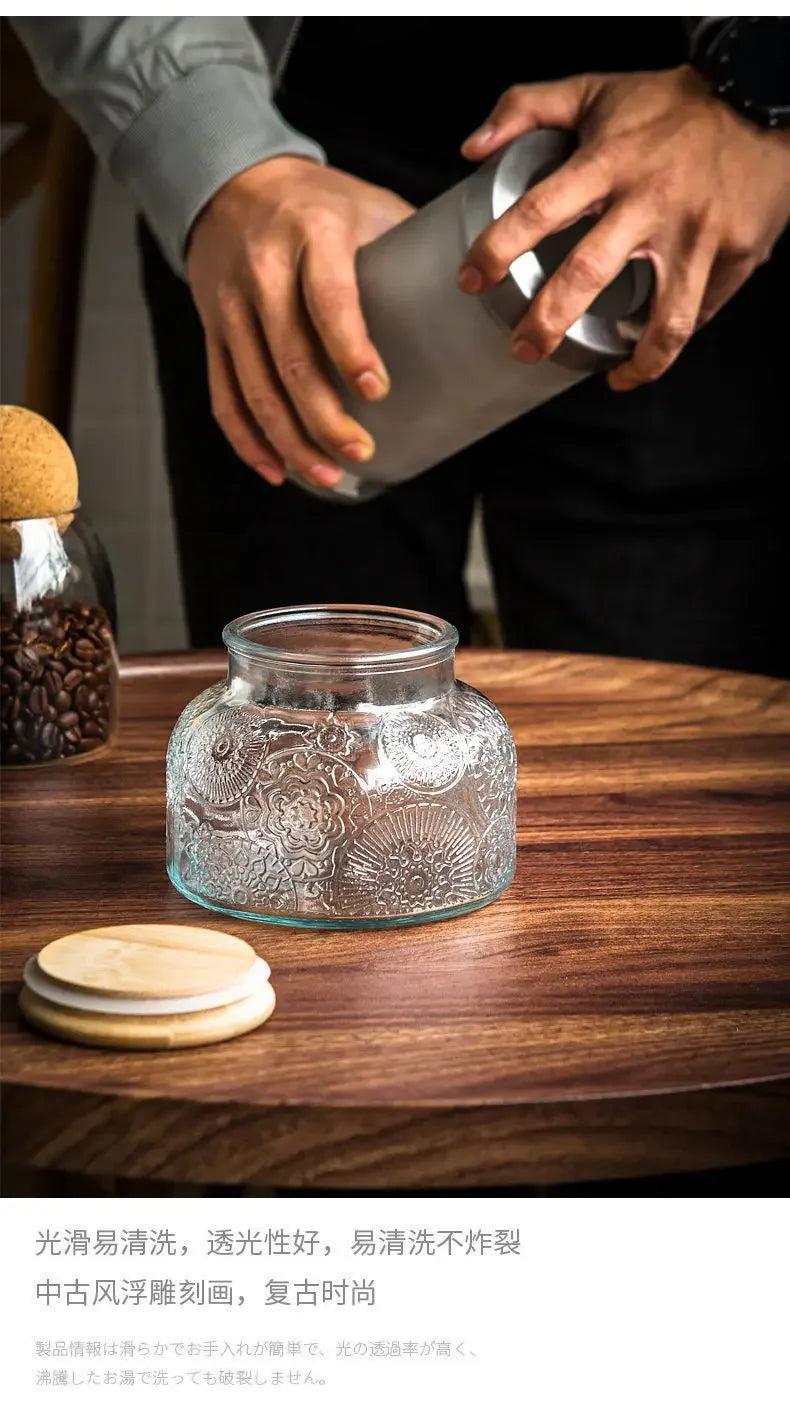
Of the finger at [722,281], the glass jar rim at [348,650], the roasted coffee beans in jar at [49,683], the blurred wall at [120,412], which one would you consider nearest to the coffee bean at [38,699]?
the roasted coffee beans in jar at [49,683]

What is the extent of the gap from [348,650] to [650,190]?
391mm

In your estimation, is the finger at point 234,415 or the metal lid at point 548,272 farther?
the finger at point 234,415

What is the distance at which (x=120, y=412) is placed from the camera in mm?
2252

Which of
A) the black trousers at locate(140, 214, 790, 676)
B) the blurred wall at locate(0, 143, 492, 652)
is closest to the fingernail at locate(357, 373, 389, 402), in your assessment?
the black trousers at locate(140, 214, 790, 676)

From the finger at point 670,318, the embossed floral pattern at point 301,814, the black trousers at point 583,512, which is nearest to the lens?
the embossed floral pattern at point 301,814

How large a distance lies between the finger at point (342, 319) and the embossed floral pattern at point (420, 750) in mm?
304

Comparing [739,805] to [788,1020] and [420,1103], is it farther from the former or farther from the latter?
[420,1103]

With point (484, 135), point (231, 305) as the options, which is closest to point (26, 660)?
point (231, 305)

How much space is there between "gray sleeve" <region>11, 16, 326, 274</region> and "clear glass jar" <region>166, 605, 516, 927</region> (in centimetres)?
51

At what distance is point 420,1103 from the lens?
47 centimetres

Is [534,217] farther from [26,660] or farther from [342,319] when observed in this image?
[26,660]

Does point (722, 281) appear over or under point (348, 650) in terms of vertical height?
over

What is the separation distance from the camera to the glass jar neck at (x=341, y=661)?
63 cm

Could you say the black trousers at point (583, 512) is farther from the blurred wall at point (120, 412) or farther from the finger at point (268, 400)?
the blurred wall at point (120, 412)
